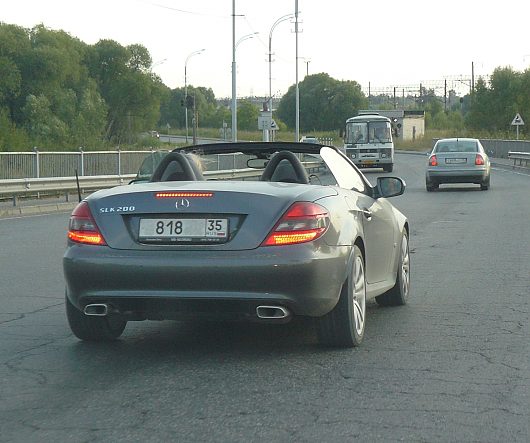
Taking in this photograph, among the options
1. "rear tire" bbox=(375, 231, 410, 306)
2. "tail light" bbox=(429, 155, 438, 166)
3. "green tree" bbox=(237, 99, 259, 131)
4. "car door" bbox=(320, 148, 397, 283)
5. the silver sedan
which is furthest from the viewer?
"green tree" bbox=(237, 99, 259, 131)

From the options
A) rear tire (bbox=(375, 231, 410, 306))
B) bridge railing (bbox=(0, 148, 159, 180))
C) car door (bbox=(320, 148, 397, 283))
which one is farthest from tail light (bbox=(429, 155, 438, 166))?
car door (bbox=(320, 148, 397, 283))

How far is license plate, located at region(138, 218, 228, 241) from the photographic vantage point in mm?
6422

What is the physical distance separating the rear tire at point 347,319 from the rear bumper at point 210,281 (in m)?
0.18

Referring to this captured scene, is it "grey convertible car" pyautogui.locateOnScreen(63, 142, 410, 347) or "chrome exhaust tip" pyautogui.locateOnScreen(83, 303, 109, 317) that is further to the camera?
"chrome exhaust tip" pyautogui.locateOnScreen(83, 303, 109, 317)

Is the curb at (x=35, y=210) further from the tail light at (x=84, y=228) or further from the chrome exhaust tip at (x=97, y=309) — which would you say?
the chrome exhaust tip at (x=97, y=309)

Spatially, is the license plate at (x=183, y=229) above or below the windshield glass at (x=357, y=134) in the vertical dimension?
below

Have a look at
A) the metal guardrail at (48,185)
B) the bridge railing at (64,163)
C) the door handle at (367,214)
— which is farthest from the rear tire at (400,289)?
the bridge railing at (64,163)

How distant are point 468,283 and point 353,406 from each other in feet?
17.7

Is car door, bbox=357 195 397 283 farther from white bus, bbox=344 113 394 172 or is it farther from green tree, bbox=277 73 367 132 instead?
green tree, bbox=277 73 367 132

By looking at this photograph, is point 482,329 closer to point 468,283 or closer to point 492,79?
point 468,283

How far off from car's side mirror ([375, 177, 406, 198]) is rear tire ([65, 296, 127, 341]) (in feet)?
7.30

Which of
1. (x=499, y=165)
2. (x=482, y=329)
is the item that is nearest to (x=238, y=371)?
(x=482, y=329)

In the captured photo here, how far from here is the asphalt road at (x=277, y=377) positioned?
5051 mm

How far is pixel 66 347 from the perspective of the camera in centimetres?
719
